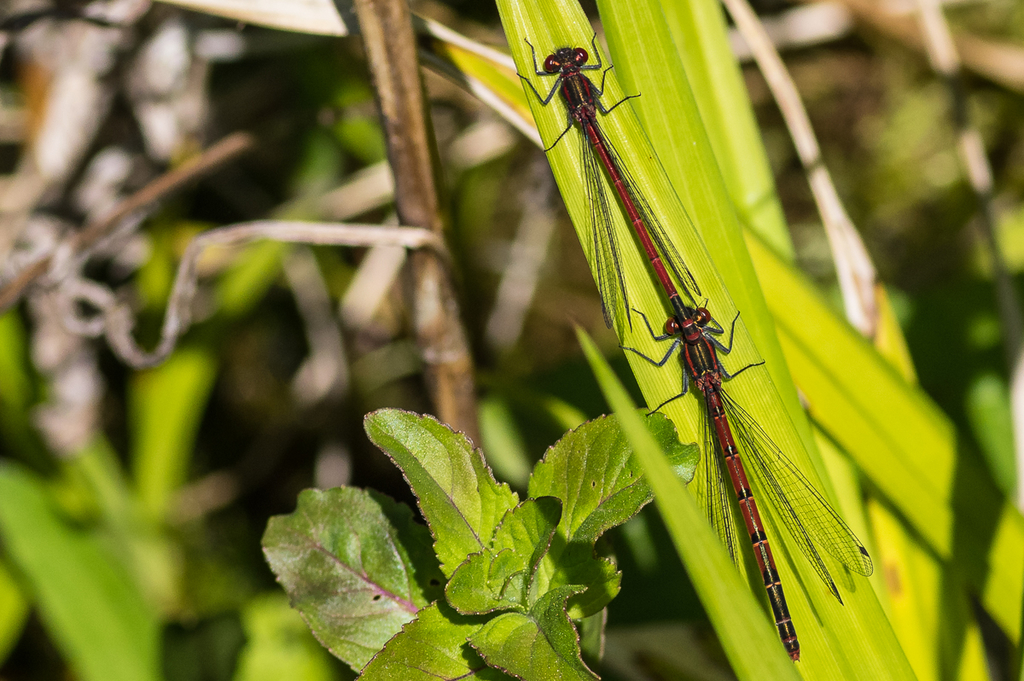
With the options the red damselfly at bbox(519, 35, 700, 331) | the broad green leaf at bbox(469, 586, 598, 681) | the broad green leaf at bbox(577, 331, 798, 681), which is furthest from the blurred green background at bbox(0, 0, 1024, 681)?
the broad green leaf at bbox(577, 331, 798, 681)

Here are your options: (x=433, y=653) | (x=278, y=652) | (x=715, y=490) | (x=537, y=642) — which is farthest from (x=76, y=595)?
(x=715, y=490)

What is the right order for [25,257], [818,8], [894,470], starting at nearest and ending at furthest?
1. [894,470]
2. [25,257]
3. [818,8]

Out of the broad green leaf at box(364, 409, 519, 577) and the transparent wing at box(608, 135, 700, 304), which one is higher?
the transparent wing at box(608, 135, 700, 304)

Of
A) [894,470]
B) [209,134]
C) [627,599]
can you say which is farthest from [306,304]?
[894,470]

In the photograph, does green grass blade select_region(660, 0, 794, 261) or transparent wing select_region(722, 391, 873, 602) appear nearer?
transparent wing select_region(722, 391, 873, 602)

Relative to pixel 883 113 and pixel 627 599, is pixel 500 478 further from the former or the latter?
pixel 883 113

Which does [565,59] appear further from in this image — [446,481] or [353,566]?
[353,566]

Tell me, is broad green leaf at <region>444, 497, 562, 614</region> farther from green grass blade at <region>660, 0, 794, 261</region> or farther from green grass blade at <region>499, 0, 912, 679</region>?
green grass blade at <region>660, 0, 794, 261</region>
